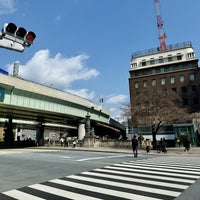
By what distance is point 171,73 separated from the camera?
63188 millimetres

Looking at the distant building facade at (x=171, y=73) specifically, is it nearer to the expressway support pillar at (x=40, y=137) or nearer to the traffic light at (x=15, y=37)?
the expressway support pillar at (x=40, y=137)

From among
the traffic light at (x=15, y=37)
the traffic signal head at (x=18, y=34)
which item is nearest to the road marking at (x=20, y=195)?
the traffic light at (x=15, y=37)

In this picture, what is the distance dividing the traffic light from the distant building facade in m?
50.2

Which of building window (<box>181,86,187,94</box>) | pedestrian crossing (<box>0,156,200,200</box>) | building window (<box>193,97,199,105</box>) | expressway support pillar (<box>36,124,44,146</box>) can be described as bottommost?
pedestrian crossing (<box>0,156,200,200</box>)

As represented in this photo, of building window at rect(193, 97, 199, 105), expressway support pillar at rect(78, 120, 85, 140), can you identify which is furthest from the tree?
building window at rect(193, 97, 199, 105)

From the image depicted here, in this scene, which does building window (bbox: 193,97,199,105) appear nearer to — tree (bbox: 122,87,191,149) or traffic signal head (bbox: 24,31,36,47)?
tree (bbox: 122,87,191,149)

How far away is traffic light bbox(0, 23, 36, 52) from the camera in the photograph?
15.9ft

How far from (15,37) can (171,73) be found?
62.5 meters

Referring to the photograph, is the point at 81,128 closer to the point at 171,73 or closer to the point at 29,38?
the point at 171,73

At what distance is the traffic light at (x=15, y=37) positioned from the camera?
191 inches

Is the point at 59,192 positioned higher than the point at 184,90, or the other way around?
the point at 184,90

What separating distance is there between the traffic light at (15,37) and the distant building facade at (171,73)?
50.2 m

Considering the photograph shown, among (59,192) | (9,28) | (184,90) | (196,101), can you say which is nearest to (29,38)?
(9,28)

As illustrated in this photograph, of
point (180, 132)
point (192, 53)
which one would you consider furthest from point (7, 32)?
point (192, 53)
